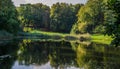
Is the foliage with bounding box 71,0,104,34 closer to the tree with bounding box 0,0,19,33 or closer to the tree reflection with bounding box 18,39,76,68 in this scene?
the tree with bounding box 0,0,19,33

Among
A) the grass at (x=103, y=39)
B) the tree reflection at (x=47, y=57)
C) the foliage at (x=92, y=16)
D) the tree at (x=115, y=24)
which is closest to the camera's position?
the tree at (x=115, y=24)

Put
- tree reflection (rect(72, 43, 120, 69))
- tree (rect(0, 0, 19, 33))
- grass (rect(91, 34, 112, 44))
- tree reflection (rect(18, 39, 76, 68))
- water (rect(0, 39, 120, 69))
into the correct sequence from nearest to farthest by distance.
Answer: water (rect(0, 39, 120, 69))
tree reflection (rect(72, 43, 120, 69))
tree reflection (rect(18, 39, 76, 68))
tree (rect(0, 0, 19, 33))
grass (rect(91, 34, 112, 44))

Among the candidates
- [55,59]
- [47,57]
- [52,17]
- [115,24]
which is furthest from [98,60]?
[52,17]

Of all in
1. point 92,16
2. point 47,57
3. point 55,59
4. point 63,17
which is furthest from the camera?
point 63,17

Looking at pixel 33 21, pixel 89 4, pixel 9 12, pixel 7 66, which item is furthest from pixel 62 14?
pixel 7 66

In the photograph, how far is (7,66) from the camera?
26.1 metres

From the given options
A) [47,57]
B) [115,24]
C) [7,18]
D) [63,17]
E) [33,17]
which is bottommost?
[33,17]

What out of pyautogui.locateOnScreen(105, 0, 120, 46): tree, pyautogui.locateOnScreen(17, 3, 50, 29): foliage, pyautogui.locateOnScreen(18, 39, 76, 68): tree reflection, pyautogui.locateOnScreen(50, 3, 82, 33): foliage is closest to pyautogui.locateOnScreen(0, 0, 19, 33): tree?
pyautogui.locateOnScreen(18, 39, 76, 68): tree reflection

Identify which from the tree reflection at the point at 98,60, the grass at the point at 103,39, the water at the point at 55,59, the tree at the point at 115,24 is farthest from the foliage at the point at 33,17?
the tree at the point at 115,24

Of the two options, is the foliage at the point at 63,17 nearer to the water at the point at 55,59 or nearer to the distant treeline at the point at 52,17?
the distant treeline at the point at 52,17

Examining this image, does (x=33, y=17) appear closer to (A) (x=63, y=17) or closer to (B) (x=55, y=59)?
(A) (x=63, y=17)

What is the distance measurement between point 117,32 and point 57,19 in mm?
112054

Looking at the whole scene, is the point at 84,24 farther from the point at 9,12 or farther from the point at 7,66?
the point at 7,66

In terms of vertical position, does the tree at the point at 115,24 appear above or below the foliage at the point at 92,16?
above
